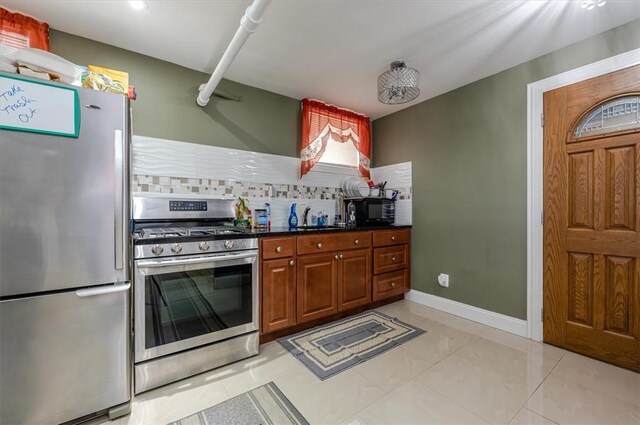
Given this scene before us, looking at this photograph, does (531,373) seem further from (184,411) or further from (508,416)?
(184,411)

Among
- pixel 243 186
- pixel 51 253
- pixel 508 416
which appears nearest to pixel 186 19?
pixel 243 186

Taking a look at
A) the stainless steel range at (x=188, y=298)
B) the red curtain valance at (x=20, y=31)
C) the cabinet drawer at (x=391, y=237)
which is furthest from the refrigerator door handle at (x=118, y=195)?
the cabinet drawer at (x=391, y=237)

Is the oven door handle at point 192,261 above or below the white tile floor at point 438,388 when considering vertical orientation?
above

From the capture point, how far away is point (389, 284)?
2.95 metres

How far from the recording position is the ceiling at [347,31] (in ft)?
5.56

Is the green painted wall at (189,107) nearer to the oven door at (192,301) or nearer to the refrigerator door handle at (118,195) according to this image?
the refrigerator door handle at (118,195)

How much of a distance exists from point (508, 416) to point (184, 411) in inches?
68.4

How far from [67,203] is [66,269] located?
0.32 metres

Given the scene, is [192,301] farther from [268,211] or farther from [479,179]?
[479,179]

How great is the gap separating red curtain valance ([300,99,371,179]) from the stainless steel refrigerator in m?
1.86

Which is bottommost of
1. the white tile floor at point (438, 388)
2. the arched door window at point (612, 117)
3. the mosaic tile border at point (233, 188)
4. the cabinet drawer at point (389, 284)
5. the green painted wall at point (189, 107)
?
the white tile floor at point (438, 388)

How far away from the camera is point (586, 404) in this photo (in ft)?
4.91

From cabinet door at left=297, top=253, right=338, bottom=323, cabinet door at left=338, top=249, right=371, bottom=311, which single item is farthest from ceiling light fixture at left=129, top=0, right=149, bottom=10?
cabinet door at left=338, top=249, right=371, bottom=311

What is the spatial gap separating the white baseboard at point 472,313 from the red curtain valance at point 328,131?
166 cm
